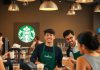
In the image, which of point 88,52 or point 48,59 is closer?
point 88,52

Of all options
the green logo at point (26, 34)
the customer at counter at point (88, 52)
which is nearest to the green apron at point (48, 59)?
the customer at counter at point (88, 52)


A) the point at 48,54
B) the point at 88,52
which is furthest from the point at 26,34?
the point at 88,52

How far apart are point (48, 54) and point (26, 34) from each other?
1041cm

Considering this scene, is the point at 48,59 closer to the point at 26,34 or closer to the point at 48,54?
the point at 48,54

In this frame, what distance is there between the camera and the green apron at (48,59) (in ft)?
16.7

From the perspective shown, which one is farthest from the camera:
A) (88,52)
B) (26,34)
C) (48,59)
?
(26,34)

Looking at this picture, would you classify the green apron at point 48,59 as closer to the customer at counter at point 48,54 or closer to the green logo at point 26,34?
the customer at counter at point 48,54

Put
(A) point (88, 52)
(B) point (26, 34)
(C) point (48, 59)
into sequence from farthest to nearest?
1. (B) point (26, 34)
2. (C) point (48, 59)
3. (A) point (88, 52)

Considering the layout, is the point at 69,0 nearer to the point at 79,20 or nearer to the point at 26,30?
the point at 79,20

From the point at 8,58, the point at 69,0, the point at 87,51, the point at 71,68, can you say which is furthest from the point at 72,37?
the point at 69,0

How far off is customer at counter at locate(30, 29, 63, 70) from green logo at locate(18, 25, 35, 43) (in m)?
9.94

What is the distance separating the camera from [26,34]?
50.8 feet

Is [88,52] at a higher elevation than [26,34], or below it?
higher

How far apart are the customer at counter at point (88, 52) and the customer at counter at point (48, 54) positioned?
7.08 ft
